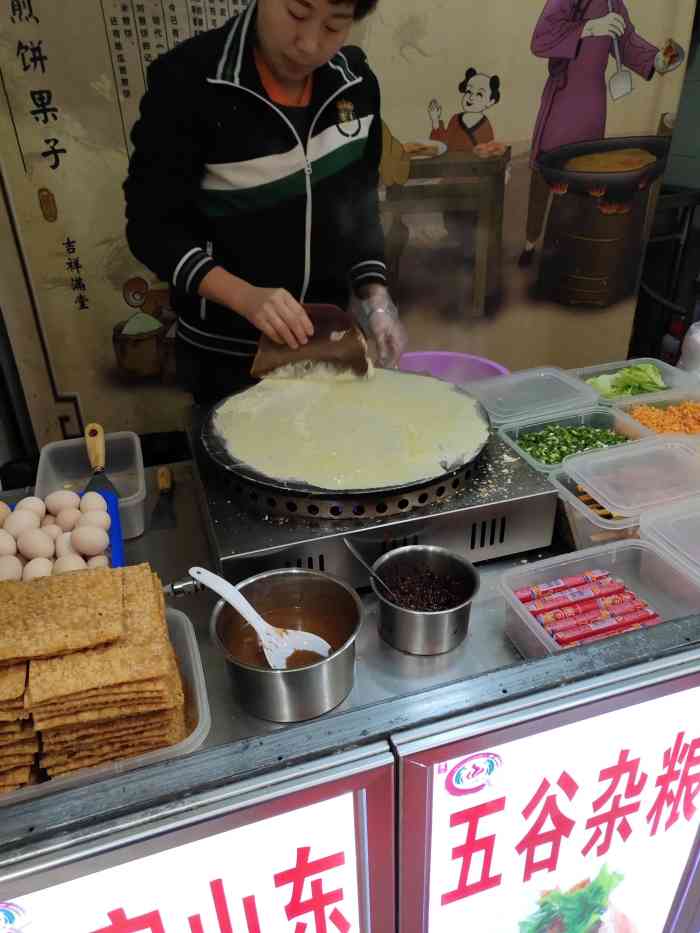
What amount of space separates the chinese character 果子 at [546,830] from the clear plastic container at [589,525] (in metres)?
0.49

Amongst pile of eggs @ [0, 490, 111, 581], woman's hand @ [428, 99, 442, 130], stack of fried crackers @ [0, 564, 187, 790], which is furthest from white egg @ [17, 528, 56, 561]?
woman's hand @ [428, 99, 442, 130]

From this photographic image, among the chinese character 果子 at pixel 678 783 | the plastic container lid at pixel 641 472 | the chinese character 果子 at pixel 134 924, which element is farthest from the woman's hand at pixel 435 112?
the chinese character 果子 at pixel 134 924

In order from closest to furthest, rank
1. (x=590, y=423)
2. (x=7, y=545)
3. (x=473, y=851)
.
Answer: (x=473, y=851) < (x=7, y=545) < (x=590, y=423)

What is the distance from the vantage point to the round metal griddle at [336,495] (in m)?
1.21

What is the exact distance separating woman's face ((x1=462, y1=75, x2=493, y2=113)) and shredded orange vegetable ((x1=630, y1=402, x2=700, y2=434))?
1.98m

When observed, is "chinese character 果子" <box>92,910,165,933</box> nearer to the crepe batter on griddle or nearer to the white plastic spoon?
the white plastic spoon

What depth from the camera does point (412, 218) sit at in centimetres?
320

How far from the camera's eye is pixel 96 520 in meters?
1.21

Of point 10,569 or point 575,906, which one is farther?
point 575,906

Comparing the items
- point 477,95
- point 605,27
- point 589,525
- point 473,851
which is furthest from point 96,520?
point 605,27

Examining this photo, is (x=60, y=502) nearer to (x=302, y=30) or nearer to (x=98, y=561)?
(x=98, y=561)

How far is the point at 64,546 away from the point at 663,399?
5.11ft

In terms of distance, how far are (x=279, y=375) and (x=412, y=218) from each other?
1.87 meters

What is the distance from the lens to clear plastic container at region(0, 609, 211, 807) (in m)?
0.86
